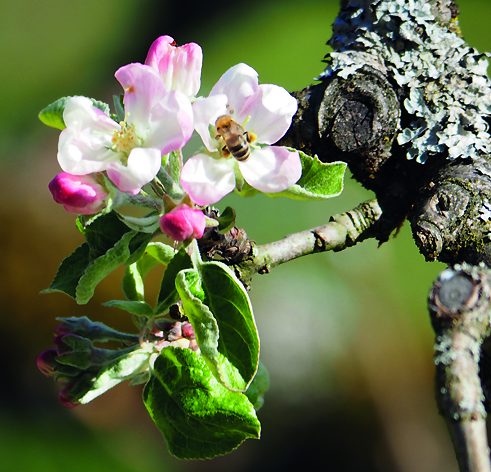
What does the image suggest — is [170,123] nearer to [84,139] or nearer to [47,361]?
[84,139]

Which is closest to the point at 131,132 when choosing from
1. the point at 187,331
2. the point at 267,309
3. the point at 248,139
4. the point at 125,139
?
the point at 125,139

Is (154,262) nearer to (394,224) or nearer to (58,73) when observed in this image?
(394,224)

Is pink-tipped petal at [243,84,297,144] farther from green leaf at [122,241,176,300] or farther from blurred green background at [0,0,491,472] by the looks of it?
blurred green background at [0,0,491,472]

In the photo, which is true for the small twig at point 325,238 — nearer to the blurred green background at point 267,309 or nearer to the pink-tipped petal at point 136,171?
the pink-tipped petal at point 136,171

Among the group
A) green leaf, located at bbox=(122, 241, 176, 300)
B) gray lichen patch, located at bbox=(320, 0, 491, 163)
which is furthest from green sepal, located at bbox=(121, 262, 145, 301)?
gray lichen patch, located at bbox=(320, 0, 491, 163)

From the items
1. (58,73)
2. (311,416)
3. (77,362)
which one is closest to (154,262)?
(77,362)
